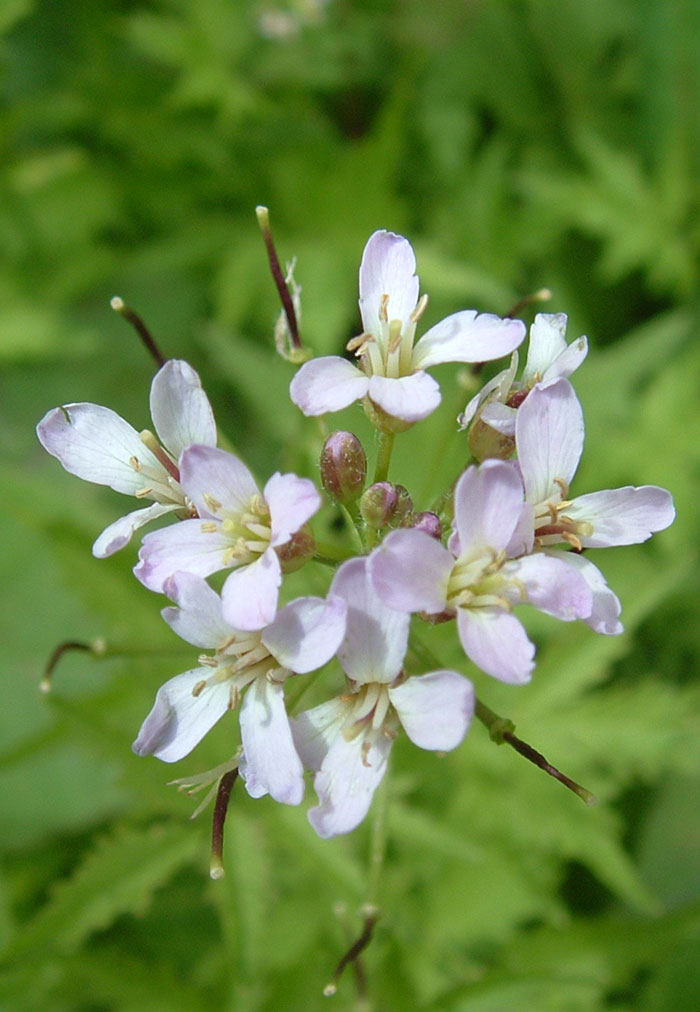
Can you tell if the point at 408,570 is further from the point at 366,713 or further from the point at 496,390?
the point at 496,390

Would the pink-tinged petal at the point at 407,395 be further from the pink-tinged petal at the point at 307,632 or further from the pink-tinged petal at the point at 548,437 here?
the pink-tinged petal at the point at 307,632

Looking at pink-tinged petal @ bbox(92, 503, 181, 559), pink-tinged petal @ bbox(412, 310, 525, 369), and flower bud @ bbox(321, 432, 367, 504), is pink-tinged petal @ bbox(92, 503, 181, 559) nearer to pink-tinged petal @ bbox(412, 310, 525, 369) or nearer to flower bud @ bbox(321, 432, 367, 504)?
flower bud @ bbox(321, 432, 367, 504)

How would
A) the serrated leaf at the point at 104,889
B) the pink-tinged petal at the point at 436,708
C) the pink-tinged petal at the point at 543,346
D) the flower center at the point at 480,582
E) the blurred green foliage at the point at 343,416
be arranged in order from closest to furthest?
the pink-tinged petal at the point at 436,708 → the flower center at the point at 480,582 → the pink-tinged petal at the point at 543,346 → the serrated leaf at the point at 104,889 → the blurred green foliage at the point at 343,416

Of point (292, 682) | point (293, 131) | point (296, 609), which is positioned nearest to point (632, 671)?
point (292, 682)

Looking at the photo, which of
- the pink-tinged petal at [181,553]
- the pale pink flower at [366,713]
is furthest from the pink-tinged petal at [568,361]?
the pink-tinged petal at [181,553]

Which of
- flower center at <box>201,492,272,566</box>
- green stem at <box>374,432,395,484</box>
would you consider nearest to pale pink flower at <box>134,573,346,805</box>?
flower center at <box>201,492,272,566</box>

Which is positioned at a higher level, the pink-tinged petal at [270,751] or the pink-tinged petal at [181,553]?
the pink-tinged petal at [181,553]
